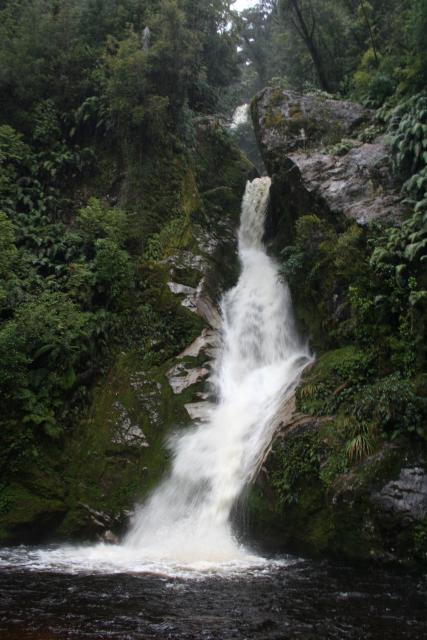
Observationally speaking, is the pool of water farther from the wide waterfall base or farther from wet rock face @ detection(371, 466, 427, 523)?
wet rock face @ detection(371, 466, 427, 523)

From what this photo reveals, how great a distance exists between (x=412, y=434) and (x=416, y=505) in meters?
1.20

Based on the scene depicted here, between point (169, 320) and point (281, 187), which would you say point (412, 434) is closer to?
point (169, 320)

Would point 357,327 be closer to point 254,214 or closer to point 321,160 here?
point 321,160

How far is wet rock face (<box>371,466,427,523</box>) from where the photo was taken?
8.07 metres

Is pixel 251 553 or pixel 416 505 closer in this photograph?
pixel 416 505

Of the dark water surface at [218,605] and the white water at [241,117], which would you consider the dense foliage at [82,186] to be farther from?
the white water at [241,117]

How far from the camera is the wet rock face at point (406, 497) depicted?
807 centimetres

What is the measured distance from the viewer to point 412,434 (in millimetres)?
8688

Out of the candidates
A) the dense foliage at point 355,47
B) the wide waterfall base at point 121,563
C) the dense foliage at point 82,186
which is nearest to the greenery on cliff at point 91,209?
the dense foliage at point 82,186

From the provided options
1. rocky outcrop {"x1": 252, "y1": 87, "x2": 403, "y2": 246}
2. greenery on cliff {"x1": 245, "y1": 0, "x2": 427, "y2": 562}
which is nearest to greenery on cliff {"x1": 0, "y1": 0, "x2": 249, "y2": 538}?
rocky outcrop {"x1": 252, "y1": 87, "x2": 403, "y2": 246}

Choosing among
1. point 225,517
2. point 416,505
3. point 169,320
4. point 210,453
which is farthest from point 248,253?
point 416,505

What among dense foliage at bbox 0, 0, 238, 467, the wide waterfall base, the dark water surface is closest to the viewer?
the dark water surface

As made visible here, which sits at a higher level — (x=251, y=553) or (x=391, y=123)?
(x=391, y=123)

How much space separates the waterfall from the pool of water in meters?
1.39
